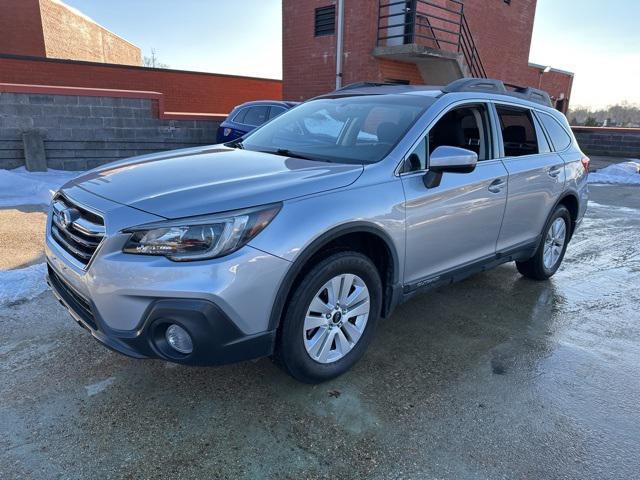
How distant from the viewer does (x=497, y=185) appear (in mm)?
A: 3781

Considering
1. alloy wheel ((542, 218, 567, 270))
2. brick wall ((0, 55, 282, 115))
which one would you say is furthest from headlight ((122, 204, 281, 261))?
brick wall ((0, 55, 282, 115))

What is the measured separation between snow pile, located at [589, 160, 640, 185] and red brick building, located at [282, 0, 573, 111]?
475cm

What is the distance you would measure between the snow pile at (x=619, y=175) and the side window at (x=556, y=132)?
30.5 ft

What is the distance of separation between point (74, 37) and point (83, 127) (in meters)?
16.1

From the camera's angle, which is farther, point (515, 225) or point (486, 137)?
point (515, 225)

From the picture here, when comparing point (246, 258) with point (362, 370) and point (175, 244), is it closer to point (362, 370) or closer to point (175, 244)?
point (175, 244)

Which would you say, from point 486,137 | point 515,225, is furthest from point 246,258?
point 515,225

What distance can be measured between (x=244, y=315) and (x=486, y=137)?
2.61m

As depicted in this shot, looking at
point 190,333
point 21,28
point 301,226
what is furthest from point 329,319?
point 21,28

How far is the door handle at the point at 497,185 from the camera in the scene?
12.2 feet

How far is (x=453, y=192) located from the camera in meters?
3.37

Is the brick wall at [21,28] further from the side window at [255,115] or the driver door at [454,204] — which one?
the driver door at [454,204]

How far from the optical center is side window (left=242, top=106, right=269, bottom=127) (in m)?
9.82

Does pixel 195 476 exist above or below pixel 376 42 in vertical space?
below
